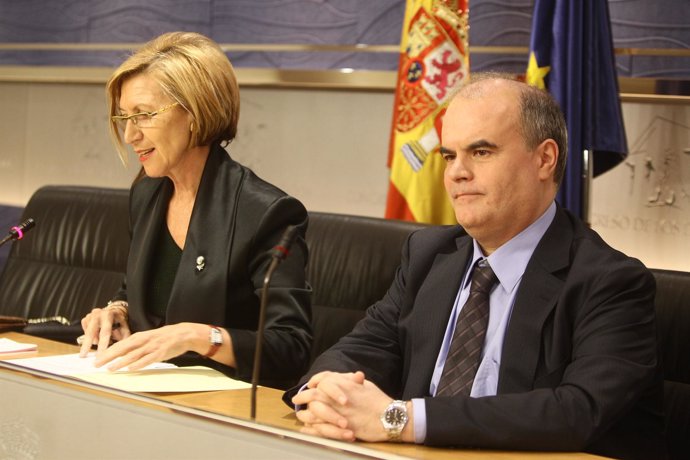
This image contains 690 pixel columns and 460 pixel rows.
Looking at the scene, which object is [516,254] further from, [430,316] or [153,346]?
[153,346]

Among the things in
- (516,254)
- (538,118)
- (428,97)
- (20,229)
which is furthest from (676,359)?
(20,229)

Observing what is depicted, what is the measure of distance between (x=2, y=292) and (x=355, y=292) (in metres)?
1.71

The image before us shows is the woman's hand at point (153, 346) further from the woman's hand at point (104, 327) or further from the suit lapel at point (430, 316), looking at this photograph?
the suit lapel at point (430, 316)

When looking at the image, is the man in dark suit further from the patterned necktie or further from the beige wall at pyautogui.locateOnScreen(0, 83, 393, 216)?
the beige wall at pyautogui.locateOnScreen(0, 83, 393, 216)

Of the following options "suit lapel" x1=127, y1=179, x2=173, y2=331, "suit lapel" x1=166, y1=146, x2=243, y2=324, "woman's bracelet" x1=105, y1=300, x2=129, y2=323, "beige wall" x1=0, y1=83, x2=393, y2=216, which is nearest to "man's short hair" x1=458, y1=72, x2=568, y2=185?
"suit lapel" x1=166, y1=146, x2=243, y2=324

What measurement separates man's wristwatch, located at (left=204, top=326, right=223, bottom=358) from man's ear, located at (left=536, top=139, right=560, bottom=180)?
2.62ft

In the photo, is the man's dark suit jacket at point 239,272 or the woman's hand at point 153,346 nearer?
the woman's hand at point 153,346

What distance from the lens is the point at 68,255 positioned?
3859 millimetres

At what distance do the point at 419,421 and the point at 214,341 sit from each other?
2.30ft

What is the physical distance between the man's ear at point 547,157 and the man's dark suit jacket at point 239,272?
687 millimetres

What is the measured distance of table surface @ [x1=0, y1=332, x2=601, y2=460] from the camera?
4.17 ft

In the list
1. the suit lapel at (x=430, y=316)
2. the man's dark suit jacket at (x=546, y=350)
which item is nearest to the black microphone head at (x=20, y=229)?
the man's dark suit jacket at (x=546, y=350)

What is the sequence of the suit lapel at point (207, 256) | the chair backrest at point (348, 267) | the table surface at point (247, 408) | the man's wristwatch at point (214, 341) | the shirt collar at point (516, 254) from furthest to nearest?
the chair backrest at point (348, 267), the suit lapel at point (207, 256), the man's wristwatch at point (214, 341), the shirt collar at point (516, 254), the table surface at point (247, 408)

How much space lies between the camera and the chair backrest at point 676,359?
7.45 feet
